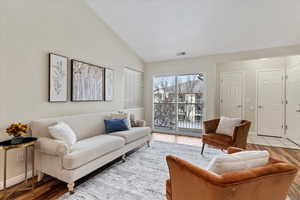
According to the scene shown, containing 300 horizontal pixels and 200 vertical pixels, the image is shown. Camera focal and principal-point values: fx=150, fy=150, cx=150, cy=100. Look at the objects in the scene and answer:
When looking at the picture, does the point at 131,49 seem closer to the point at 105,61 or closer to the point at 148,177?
the point at 105,61

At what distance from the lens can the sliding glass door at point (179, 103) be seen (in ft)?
15.9

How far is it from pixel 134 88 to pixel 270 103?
4248 millimetres

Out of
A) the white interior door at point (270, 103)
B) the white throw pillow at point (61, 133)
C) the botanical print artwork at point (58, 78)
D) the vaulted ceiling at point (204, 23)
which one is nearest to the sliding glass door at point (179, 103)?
the vaulted ceiling at point (204, 23)

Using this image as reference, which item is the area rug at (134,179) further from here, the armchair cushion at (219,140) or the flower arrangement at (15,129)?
the flower arrangement at (15,129)

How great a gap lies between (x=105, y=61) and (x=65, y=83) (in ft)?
4.04

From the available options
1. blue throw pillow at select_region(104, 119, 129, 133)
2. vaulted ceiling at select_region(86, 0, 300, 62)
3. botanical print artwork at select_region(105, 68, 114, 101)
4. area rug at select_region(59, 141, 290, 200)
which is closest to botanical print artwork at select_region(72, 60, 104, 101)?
botanical print artwork at select_region(105, 68, 114, 101)

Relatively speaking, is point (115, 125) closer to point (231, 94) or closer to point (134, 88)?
point (134, 88)

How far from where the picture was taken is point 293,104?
3982 mm

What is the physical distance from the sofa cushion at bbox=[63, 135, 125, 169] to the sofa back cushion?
484 millimetres

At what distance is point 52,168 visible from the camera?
196 cm

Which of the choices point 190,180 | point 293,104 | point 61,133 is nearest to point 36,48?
point 61,133

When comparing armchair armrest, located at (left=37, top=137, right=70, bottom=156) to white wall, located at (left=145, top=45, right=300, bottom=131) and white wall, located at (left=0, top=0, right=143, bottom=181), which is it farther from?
white wall, located at (left=145, top=45, right=300, bottom=131)

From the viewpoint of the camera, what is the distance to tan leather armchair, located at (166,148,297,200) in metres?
0.88

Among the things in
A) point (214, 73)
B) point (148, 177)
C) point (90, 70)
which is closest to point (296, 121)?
point (214, 73)
